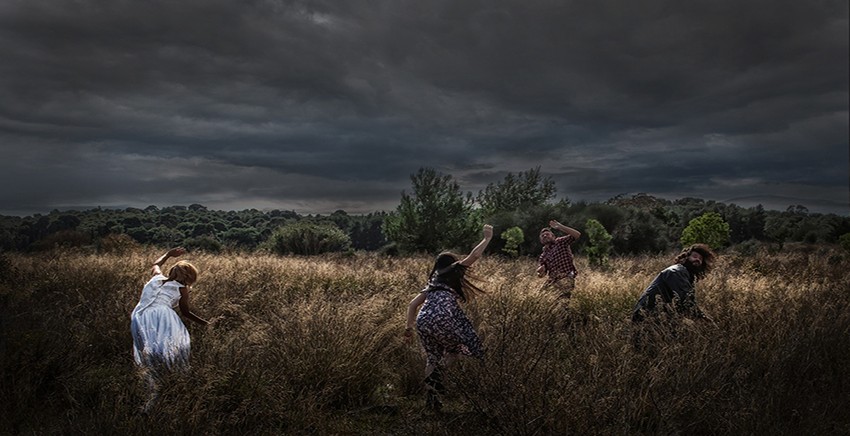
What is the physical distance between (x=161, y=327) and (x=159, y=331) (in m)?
0.04

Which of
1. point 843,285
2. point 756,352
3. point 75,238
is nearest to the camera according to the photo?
point 756,352

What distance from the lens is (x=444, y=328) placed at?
455 cm

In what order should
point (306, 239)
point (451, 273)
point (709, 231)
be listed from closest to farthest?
point (451, 273) → point (709, 231) → point (306, 239)

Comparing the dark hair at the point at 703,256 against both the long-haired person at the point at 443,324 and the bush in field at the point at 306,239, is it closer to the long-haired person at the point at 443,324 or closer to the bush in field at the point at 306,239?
the long-haired person at the point at 443,324

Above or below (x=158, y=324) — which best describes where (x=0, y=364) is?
below

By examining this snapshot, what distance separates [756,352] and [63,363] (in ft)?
24.6

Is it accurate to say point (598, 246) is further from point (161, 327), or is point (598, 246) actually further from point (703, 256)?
point (161, 327)

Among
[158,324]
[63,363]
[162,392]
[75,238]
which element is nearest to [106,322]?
[63,363]

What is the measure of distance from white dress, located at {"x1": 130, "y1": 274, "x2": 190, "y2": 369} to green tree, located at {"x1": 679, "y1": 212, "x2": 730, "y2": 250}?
1730cm

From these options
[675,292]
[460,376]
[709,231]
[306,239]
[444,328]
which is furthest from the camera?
[306,239]

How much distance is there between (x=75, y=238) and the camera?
633 inches

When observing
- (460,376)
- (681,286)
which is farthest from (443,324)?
(681,286)

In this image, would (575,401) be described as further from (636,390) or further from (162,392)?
(162,392)

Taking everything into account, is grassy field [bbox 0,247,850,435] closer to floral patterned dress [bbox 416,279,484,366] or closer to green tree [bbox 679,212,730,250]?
floral patterned dress [bbox 416,279,484,366]
